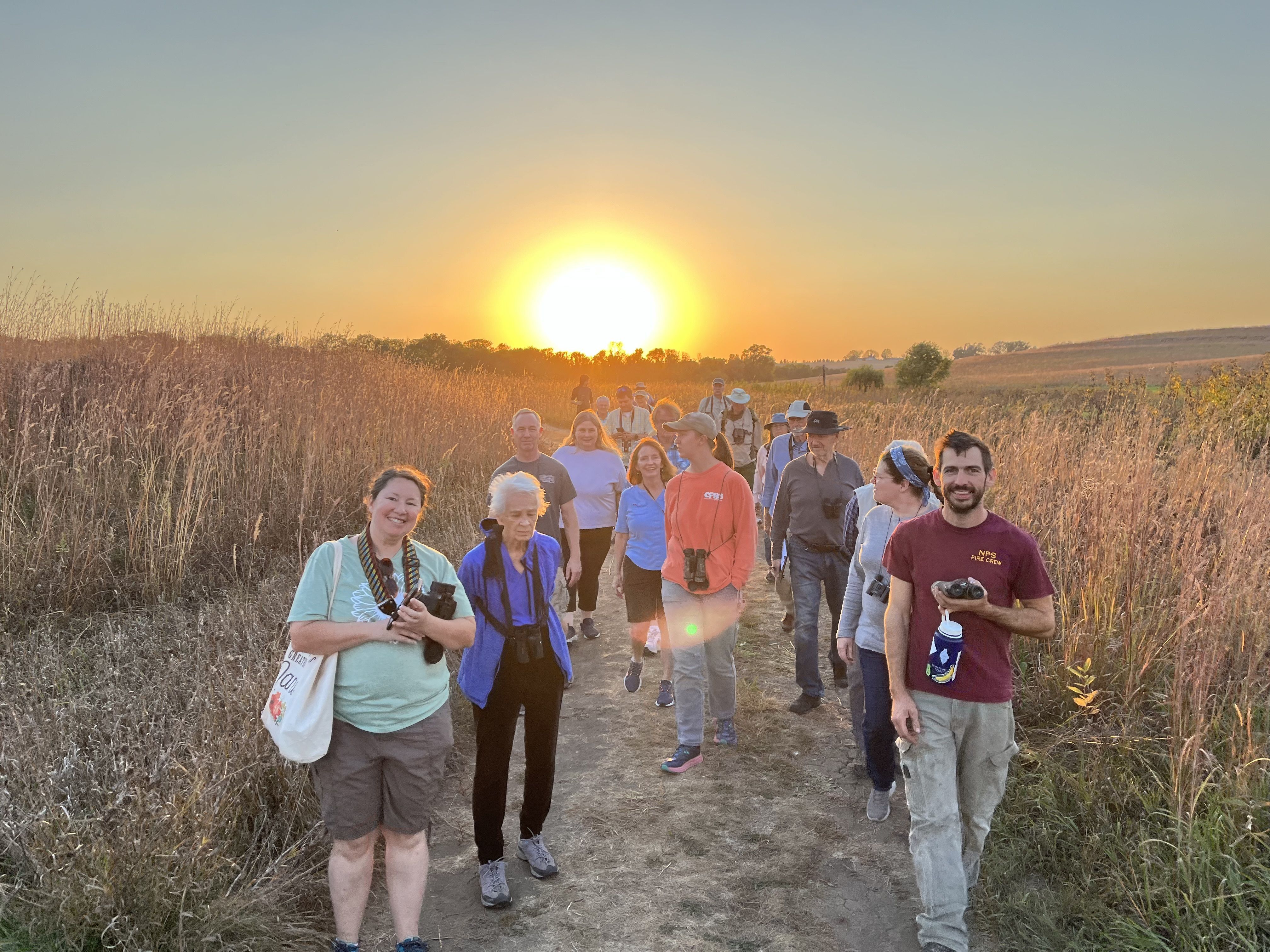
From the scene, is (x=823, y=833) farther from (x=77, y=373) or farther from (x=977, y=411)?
(x=977, y=411)

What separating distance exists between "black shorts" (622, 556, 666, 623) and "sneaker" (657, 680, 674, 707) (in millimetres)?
509

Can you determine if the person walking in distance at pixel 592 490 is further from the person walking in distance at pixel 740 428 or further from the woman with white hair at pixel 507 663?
the person walking in distance at pixel 740 428

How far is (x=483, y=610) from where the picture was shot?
388cm

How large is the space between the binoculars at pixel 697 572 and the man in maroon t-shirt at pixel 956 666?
185cm

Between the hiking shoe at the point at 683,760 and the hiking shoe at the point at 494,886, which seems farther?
the hiking shoe at the point at 683,760

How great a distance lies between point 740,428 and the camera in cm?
1099

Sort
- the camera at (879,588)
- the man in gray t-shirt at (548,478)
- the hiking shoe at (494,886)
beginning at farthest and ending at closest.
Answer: the man in gray t-shirt at (548,478)
the camera at (879,588)
the hiking shoe at (494,886)

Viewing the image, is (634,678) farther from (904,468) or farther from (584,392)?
(584,392)

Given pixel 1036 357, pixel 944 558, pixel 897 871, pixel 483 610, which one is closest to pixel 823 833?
pixel 897 871

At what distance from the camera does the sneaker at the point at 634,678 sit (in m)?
6.47

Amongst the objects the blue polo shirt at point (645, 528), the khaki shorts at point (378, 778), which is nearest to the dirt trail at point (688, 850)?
the khaki shorts at point (378, 778)

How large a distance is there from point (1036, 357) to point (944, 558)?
115 metres

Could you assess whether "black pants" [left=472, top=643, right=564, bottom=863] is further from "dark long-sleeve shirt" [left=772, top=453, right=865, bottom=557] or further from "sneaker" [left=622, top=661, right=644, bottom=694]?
"dark long-sleeve shirt" [left=772, top=453, right=865, bottom=557]

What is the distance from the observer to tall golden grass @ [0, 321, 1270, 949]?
3.21m
